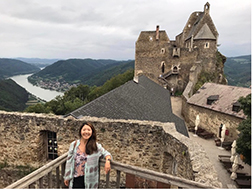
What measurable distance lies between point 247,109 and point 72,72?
539 ft

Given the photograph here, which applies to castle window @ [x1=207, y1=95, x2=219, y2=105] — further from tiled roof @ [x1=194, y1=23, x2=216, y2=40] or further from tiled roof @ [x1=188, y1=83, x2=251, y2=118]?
tiled roof @ [x1=194, y1=23, x2=216, y2=40]

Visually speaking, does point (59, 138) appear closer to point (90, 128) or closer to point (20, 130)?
point (20, 130)

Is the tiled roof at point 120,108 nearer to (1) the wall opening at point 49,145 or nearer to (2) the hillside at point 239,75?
(1) the wall opening at point 49,145

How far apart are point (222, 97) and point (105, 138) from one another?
633 inches

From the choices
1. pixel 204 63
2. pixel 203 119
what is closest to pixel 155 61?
pixel 204 63

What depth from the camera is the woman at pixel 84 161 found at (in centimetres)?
296

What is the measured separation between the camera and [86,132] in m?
2.99

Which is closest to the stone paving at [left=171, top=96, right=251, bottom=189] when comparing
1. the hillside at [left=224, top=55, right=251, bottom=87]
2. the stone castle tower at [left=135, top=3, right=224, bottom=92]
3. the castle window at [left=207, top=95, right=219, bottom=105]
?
the castle window at [left=207, top=95, right=219, bottom=105]

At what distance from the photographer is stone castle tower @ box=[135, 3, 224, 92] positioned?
28.8 meters

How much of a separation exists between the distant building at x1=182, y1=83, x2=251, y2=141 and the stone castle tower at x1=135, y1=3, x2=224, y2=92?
8295mm

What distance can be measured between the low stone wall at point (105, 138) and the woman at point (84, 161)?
8.61 feet

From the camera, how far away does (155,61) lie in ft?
105

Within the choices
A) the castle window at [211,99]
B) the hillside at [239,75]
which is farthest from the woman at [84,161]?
the hillside at [239,75]

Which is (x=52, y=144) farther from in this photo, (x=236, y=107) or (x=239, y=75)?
(x=239, y=75)
